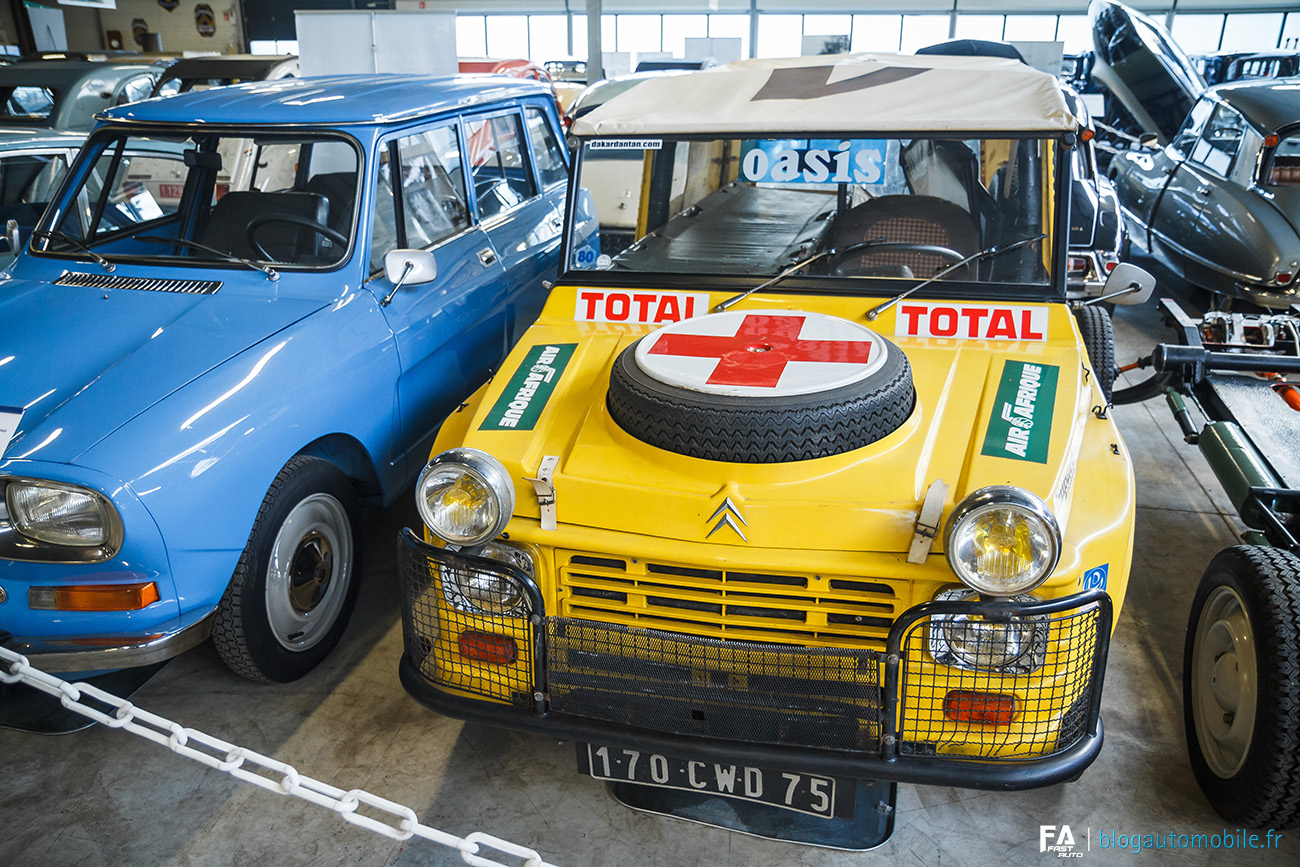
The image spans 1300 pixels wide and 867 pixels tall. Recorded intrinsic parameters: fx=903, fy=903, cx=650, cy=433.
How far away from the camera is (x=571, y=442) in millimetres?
2531

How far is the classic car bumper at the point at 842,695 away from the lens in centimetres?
209

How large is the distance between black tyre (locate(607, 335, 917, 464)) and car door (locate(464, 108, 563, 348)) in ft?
7.08

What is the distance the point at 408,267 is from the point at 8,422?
1.38 metres

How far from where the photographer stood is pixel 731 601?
2.26 metres

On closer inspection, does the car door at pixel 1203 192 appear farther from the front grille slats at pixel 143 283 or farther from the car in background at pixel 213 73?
the car in background at pixel 213 73

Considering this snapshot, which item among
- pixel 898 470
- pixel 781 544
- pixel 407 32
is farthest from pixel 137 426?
pixel 407 32

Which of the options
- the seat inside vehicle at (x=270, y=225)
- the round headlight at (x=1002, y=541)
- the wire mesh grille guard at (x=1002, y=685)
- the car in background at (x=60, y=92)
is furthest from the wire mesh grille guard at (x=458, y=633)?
the car in background at (x=60, y=92)

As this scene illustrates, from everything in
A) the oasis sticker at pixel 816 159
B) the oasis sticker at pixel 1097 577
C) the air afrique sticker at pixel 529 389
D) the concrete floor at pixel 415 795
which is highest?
the oasis sticker at pixel 816 159

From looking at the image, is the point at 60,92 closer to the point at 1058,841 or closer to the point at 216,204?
the point at 216,204

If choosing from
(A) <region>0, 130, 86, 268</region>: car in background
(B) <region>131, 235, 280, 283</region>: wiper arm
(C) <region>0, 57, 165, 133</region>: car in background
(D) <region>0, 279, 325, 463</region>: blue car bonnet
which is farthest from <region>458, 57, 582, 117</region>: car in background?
(D) <region>0, 279, 325, 463</region>: blue car bonnet

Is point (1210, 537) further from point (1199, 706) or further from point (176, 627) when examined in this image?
point (176, 627)

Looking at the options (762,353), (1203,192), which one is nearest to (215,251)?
(762,353)

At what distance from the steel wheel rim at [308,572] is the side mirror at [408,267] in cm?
87

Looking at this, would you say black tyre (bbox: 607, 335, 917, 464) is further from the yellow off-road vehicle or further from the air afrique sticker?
the air afrique sticker
